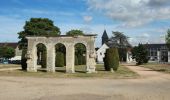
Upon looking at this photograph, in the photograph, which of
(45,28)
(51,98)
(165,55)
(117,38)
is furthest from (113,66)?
(165,55)

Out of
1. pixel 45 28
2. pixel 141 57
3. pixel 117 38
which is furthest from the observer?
pixel 117 38

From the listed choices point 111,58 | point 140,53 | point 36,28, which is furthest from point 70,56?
point 140,53

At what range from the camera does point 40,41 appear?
4334 cm

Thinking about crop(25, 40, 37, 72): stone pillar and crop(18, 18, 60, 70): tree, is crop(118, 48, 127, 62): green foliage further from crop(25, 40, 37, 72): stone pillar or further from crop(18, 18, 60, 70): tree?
crop(25, 40, 37, 72): stone pillar

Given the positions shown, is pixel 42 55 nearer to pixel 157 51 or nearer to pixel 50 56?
pixel 50 56

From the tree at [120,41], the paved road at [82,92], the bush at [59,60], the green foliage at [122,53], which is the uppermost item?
the tree at [120,41]

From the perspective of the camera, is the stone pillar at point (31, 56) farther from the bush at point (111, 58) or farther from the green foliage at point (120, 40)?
the green foliage at point (120, 40)

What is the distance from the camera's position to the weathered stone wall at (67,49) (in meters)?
41.6

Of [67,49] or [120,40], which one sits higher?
[120,40]

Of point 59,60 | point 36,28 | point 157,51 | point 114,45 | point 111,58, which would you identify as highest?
point 36,28

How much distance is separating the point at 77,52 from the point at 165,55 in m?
89.2

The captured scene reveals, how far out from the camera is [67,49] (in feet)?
140

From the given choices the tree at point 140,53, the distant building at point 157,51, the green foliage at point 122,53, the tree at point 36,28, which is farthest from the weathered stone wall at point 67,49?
the distant building at point 157,51

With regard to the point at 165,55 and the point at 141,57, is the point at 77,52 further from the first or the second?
the point at 165,55
